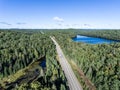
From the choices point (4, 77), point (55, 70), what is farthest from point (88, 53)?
point (4, 77)

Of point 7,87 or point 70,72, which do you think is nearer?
point 7,87

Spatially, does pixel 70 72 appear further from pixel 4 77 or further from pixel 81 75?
pixel 4 77

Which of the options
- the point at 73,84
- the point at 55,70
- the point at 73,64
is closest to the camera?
the point at 73,84

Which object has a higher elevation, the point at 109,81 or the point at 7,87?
the point at 109,81

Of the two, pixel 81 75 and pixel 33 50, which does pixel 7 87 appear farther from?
pixel 33 50

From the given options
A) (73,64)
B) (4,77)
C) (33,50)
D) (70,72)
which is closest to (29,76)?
(4,77)

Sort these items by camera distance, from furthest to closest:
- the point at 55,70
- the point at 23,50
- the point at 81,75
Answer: the point at 23,50, the point at 81,75, the point at 55,70

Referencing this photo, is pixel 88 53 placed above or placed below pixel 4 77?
above

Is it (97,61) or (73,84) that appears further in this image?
(97,61)

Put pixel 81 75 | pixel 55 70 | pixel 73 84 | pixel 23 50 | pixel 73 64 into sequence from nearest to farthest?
1. pixel 73 84
2. pixel 55 70
3. pixel 81 75
4. pixel 73 64
5. pixel 23 50
